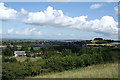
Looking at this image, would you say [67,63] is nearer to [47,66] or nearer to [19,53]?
[47,66]

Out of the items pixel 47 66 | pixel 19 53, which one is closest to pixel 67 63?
pixel 47 66

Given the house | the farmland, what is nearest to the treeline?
the farmland

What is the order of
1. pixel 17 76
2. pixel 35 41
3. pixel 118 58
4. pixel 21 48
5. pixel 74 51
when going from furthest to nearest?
pixel 35 41
pixel 21 48
pixel 74 51
pixel 17 76
pixel 118 58

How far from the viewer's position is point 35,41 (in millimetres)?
22516

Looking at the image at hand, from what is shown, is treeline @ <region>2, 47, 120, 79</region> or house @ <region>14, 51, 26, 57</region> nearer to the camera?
treeline @ <region>2, 47, 120, 79</region>

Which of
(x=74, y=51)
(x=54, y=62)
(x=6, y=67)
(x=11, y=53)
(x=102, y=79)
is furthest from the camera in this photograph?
(x=11, y=53)

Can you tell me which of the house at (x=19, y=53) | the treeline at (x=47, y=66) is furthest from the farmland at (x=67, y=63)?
the house at (x=19, y=53)

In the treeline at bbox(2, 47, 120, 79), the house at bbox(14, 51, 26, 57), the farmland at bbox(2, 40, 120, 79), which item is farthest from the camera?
the house at bbox(14, 51, 26, 57)

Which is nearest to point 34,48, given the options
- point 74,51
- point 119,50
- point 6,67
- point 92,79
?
point 74,51

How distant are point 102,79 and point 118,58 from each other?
58.1 inches

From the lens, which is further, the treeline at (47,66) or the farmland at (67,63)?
the treeline at (47,66)

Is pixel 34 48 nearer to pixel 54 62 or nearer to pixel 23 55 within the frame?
pixel 23 55

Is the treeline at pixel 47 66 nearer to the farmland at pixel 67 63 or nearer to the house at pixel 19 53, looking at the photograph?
the farmland at pixel 67 63

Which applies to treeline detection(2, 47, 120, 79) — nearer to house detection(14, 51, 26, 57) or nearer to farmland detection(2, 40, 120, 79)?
farmland detection(2, 40, 120, 79)
